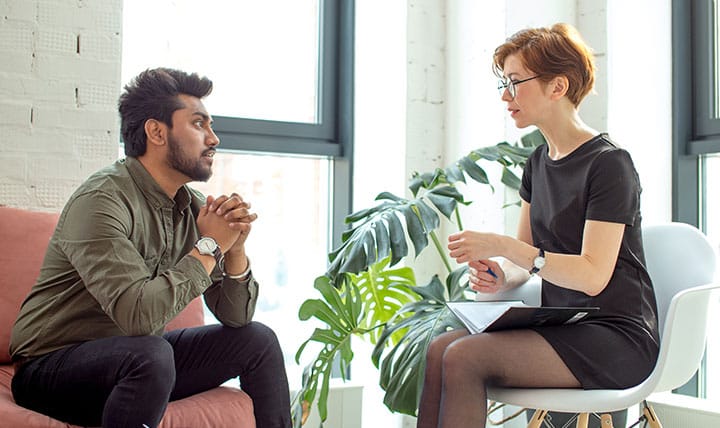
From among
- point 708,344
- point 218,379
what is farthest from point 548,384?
point 708,344

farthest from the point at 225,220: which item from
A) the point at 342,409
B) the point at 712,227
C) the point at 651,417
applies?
the point at 712,227

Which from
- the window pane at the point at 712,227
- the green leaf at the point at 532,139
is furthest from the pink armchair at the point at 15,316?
the window pane at the point at 712,227

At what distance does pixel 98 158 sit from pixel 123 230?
89 centimetres

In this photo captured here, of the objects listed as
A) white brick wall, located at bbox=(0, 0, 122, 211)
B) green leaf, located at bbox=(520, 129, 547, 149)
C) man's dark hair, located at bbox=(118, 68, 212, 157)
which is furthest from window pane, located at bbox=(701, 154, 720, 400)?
white brick wall, located at bbox=(0, 0, 122, 211)

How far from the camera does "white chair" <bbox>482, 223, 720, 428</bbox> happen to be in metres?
1.74

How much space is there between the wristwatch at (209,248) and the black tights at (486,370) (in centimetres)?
58

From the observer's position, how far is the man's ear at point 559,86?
6.62ft

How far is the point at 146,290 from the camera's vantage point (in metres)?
1.77

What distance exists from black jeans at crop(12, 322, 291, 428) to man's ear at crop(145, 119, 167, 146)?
495mm

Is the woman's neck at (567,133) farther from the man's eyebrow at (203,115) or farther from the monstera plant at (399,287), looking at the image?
the man's eyebrow at (203,115)

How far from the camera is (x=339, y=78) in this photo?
360 centimetres

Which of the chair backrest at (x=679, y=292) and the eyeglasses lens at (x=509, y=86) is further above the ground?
the eyeglasses lens at (x=509, y=86)

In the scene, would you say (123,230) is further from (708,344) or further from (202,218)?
(708,344)

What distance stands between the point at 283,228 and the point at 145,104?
1.43 metres
